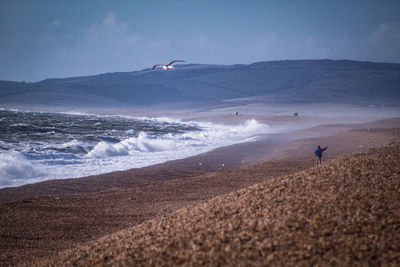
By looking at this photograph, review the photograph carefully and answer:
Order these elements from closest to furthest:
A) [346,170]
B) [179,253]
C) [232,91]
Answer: [179,253] → [346,170] → [232,91]

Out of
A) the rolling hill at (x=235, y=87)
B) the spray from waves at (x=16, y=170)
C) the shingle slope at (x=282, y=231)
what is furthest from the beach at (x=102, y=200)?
the rolling hill at (x=235, y=87)

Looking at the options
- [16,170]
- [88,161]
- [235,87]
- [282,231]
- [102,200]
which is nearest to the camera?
[282,231]

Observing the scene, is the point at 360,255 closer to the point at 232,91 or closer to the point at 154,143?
the point at 154,143

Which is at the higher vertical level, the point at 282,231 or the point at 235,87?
the point at 235,87

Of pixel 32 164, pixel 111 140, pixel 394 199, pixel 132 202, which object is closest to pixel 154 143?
pixel 111 140

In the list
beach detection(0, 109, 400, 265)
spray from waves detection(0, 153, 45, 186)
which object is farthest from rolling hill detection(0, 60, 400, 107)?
spray from waves detection(0, 153, 45, 186)

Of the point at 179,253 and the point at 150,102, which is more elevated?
the point at 150,102

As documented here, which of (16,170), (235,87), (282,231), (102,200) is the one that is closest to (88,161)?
(16,170)

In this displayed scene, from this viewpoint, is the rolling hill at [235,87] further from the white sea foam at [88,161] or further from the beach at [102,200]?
the beach at [102,200]

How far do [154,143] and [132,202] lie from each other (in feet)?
50.4

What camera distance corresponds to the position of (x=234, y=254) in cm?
405

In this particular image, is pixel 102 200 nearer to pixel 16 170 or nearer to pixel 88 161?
pixel 16 170

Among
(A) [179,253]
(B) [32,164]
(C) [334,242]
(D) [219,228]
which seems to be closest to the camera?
(C) [334,242]

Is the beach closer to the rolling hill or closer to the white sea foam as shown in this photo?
the white sea foam
